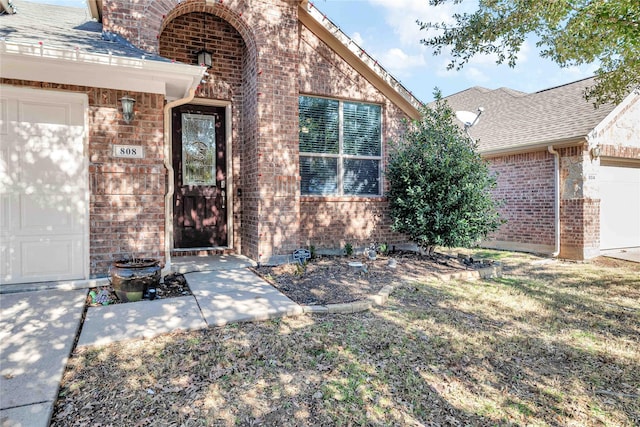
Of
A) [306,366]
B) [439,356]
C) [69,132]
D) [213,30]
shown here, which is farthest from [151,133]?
[439,356]

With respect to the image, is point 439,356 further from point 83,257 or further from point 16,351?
point 83,257

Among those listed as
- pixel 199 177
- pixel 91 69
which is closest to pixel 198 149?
pixel 199 177

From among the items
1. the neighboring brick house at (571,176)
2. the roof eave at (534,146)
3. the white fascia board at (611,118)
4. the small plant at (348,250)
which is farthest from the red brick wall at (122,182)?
the white fascia board at (611,118)

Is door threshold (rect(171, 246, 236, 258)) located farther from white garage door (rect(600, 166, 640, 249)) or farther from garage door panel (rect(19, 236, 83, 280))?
white garage door (rect(600, 166, 640, 249))

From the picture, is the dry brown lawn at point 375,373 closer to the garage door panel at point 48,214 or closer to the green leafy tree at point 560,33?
the garage door panel at point 48,214

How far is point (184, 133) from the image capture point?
21.8ft

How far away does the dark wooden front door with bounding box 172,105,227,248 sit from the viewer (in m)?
6.57

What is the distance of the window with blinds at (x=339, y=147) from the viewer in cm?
710

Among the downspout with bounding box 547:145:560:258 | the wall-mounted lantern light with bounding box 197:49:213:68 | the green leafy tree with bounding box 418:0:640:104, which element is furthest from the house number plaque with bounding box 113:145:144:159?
the downspout with bounding box 547:145:560:258

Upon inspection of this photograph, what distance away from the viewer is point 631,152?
9.45 meters

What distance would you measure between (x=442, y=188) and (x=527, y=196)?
458 cm

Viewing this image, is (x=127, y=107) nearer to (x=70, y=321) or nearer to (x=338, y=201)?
(x=70, y=321)

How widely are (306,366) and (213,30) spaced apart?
6.13 metres

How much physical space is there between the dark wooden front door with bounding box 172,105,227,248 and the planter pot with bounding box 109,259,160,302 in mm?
2281
